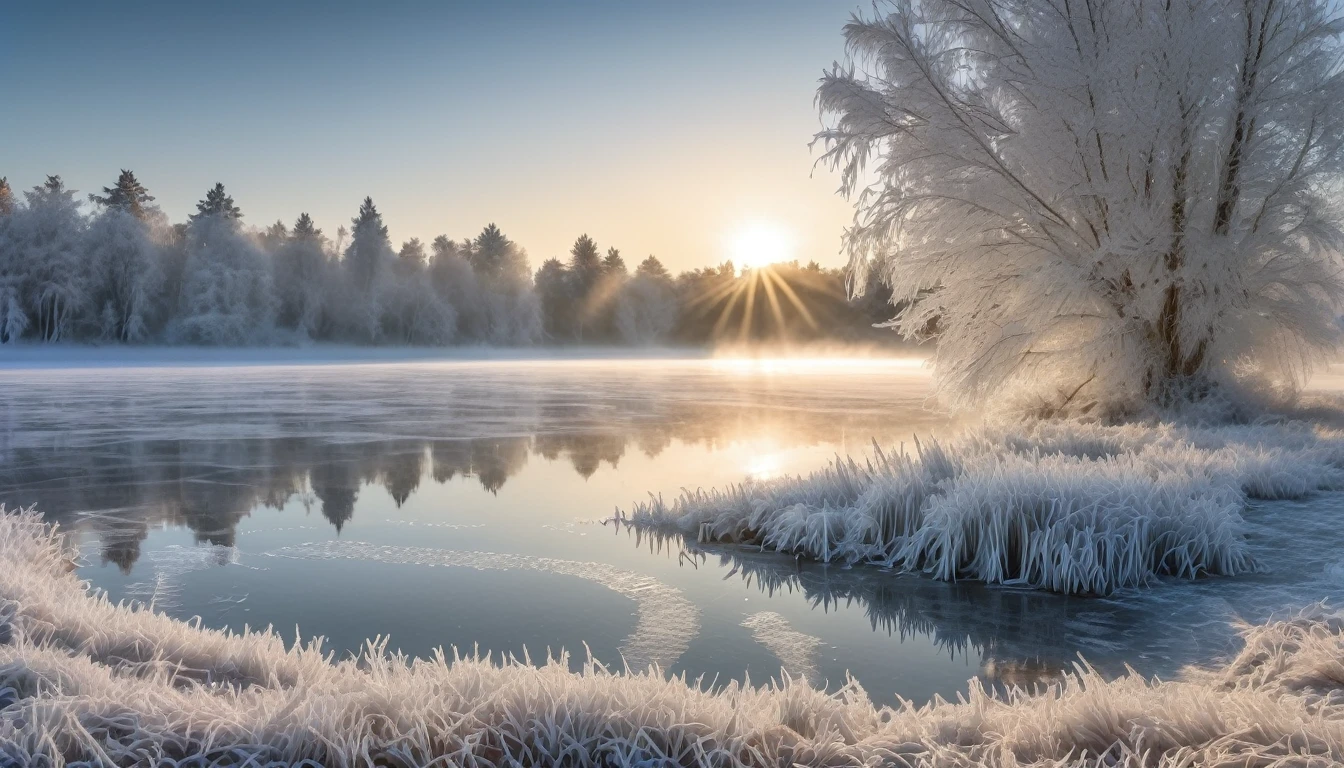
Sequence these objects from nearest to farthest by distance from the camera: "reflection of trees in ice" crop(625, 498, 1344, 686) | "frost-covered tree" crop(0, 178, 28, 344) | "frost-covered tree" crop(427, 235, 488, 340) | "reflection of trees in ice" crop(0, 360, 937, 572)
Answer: "reflection of trees in ice" crop(625, 498, 1344, 686) < "reflection of trees in ice" crop(0, 360, 937, 572) < "frost-covered tree" crop(0, 178, 28, 344) < "frost-covered tree" crop(427, 235, 488, 340)

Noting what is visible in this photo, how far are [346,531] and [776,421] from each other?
365 inches

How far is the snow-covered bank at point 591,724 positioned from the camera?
2490mm

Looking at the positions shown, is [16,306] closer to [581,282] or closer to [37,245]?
[37,245]

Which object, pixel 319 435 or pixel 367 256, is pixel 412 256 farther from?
pixel 319 435

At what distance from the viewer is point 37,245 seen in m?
50.9

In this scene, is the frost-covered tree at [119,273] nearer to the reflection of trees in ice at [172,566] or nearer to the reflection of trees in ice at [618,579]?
the reflection of trees in ice at [172,566]

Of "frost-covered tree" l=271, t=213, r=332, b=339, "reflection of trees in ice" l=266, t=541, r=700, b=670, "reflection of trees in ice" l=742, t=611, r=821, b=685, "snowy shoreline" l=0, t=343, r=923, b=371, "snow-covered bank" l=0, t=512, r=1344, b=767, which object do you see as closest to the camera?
"snow-covered bank" l=0, t=512, r=1344, b=767

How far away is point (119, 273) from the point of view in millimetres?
50844

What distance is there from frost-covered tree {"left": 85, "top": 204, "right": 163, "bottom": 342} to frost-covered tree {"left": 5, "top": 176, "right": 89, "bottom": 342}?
820mm

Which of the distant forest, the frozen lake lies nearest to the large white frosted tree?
the frozen lake

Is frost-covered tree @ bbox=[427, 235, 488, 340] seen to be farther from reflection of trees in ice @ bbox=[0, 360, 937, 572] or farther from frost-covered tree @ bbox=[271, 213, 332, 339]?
reflection of trees in ice @ bbox=[0, 360, 937, 572]

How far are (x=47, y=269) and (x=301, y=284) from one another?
13718mm

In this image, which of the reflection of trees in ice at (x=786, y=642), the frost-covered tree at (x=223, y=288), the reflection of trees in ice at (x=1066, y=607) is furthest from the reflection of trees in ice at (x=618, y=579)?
the frost-covered tree at (x=223, y=288)

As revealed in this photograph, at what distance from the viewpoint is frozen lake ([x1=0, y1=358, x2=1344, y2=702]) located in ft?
13.6
